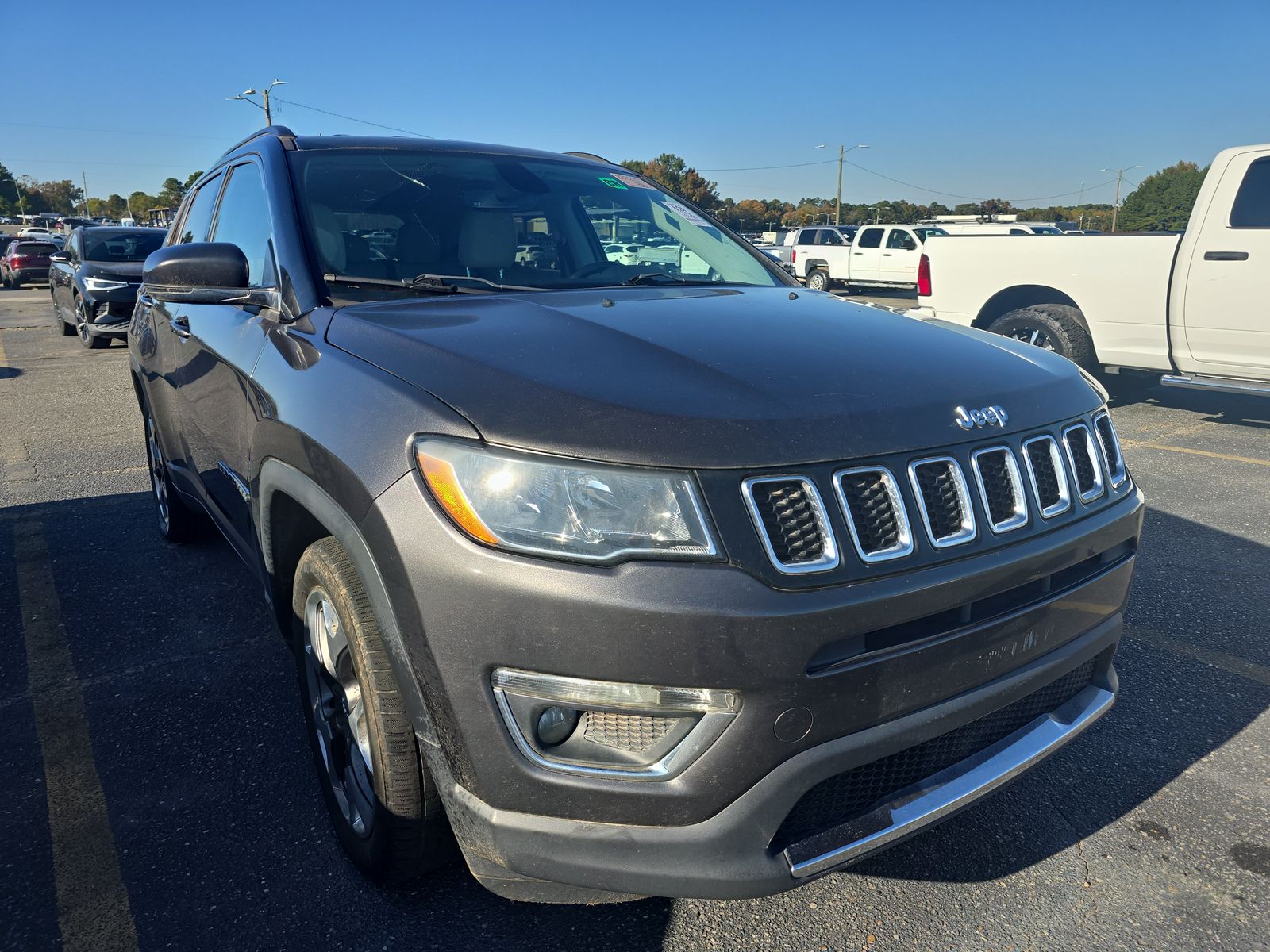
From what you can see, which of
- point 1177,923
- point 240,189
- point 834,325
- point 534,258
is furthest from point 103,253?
point 1177,923

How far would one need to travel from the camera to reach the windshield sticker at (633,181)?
12.3 feet

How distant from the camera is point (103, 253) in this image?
1437 cm

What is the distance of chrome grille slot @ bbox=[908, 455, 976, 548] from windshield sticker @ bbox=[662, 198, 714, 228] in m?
2.12

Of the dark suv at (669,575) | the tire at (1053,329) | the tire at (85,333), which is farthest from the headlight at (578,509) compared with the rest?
the tire at (85,333)

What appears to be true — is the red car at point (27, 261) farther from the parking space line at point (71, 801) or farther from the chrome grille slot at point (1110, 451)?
the chrome grille slot at point (1110, 451)

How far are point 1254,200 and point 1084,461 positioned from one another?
6.30 metres

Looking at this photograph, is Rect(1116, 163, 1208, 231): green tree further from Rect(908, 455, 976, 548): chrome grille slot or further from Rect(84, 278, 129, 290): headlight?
Rect(908, 455, 976, 548): chrome grille slot

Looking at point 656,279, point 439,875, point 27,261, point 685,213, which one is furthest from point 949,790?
point 27,261

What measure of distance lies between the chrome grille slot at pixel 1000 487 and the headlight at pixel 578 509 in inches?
25.3

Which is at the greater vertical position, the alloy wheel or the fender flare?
the fender flare

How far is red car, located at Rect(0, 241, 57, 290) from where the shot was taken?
2695 cm

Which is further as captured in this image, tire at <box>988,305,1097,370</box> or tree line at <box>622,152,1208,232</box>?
tree line at <box>622,152,1208,232</box>

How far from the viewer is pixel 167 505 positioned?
4.62 metres

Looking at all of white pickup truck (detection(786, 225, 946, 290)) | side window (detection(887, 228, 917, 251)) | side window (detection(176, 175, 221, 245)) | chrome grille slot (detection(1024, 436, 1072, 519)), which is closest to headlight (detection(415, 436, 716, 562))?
chrome grille slot (detection(1024, 436, 1072, 519))
